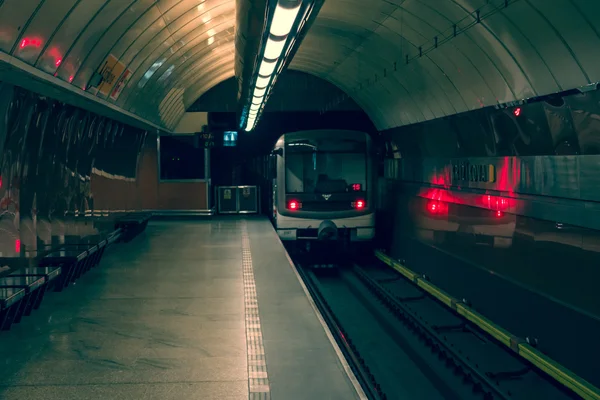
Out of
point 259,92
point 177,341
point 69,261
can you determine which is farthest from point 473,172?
point 177,341

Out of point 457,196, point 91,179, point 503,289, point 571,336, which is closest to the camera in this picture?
point 571,336

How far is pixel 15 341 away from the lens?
6.55 metres

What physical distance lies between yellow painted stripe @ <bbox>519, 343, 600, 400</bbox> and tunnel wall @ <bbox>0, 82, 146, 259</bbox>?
19.4ft

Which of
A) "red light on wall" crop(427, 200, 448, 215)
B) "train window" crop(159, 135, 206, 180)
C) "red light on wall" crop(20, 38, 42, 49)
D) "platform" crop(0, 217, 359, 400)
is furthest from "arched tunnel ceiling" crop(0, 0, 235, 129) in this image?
"red light on wall" crop(427, 200, 448, 215)

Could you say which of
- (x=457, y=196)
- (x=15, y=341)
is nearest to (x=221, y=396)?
(x=15, y=341)

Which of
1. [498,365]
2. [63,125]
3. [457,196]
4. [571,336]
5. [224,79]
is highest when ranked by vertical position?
[224,79]

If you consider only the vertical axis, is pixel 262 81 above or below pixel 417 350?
above

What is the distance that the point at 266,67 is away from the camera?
8133mm

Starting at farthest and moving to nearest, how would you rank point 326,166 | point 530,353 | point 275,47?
point 326,166 → point 530,353 → point 275,47

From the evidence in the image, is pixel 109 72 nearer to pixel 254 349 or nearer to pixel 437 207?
pixel 254 349

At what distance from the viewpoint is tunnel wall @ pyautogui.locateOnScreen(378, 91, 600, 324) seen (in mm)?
8109

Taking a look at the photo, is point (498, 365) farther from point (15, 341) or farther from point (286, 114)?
point (286, 114)

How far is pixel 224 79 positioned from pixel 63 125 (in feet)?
42.7

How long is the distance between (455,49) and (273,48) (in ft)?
18.8
